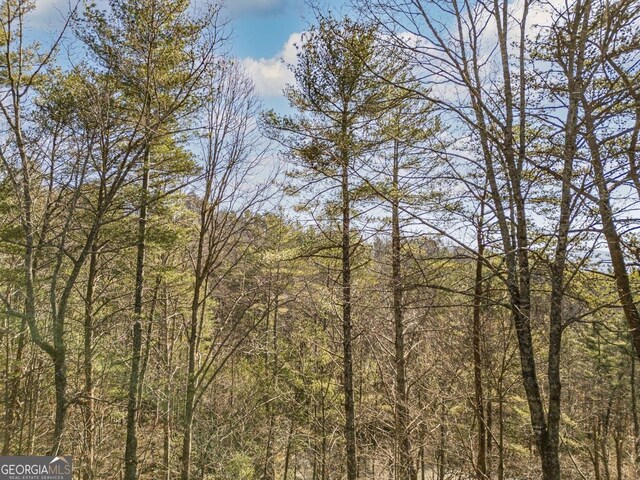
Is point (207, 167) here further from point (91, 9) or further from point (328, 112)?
point (91, 9)

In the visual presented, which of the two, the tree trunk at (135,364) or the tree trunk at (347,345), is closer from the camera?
the tree trunk at (347,345)

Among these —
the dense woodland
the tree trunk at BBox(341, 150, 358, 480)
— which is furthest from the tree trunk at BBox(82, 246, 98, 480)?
the tree trunk at BBox(341, 150, 358, 480)

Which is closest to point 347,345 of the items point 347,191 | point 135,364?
point 347,191

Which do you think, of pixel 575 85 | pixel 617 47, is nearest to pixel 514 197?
pixel 575 85

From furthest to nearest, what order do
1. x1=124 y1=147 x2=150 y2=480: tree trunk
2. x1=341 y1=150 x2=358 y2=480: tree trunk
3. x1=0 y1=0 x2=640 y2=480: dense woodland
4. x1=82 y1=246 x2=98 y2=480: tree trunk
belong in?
x1=82 y1=246 x2=98 y2=480: tree trunk
x1=124 y1=147 x2=150 y2=480: tree trunk
x1=341 y1=150 x2=358 y2=480: tree trunk
x1=0 y1=0 x2=640 y2=480: dense woodland

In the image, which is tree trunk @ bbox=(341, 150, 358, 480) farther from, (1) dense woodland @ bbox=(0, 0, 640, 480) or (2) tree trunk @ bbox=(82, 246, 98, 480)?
(2) tree trunk @ bbox=(82, 246, 98, 480)

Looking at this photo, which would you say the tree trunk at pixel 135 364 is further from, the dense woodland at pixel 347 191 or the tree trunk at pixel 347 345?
the tree trunk at pixel 347 345

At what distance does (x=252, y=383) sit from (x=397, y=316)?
8.78 m

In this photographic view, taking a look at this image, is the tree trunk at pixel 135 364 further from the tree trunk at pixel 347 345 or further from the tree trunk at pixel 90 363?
the tree trunk at pixel 347 345

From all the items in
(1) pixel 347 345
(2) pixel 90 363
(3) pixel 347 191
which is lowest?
(2) pixel 90 363

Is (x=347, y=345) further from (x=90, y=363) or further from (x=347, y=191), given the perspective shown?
(x=90, y=363)

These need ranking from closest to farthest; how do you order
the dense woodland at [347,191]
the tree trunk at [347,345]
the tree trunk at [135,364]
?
the dense woodland at [347,191]
the tree trunk at [347,345]
the tree trunk at [135,364]

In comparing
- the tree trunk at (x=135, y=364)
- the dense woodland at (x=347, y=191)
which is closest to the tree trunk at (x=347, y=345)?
Result: the dense woodland at (x=347, y=191)

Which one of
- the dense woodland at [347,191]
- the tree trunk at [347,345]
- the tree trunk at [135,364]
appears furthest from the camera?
the tree trunk at [135,364]
